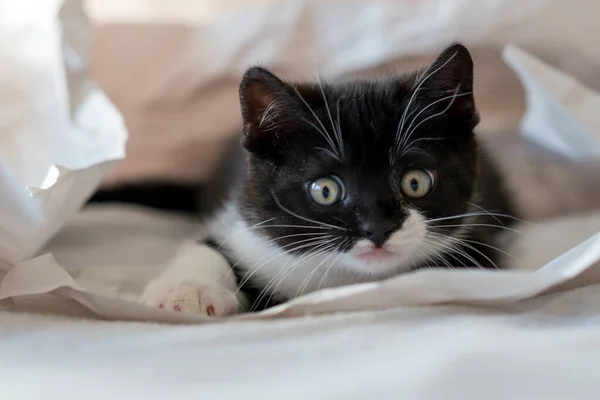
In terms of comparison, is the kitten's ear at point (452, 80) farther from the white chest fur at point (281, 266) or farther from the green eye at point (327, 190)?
the white chest fur at point (281, 266)

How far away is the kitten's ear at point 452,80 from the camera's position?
956 mm

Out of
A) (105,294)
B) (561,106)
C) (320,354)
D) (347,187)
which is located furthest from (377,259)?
(561,106)

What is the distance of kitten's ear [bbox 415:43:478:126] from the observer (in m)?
0.96

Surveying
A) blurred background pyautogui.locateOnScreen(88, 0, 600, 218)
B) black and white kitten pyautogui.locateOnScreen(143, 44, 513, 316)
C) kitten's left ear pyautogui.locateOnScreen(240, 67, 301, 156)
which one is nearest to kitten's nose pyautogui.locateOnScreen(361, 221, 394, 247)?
black and white kitten pyautogui.locateOnScreen(143, 44, 513, 316)

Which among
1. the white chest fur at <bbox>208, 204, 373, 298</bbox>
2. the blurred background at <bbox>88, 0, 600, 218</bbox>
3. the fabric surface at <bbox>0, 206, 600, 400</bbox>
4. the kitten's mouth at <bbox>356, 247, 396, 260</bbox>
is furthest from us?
the blurred background at <bbox>88, 0, 600, 218</bbox>

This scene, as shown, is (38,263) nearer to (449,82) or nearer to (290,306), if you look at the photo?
(290,306)

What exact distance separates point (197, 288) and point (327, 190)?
0.82ft

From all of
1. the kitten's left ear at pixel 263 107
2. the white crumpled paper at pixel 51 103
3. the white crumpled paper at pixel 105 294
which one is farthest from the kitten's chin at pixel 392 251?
the white crumpled paper at pixel 51 103

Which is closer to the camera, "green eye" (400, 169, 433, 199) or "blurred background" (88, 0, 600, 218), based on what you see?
"green eye" (400, 169, 433, 199)

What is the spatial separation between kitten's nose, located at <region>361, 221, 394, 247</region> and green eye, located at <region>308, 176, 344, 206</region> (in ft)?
0.24

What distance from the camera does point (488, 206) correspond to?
51.2 inches

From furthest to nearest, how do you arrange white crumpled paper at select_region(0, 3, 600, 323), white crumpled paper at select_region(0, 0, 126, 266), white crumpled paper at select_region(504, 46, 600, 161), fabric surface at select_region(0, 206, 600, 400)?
white crumpled paper at select_region(504, 46, 600, 161)
white crumpled paper at select_region(0, 0, 126, 266)
white crumpled paper at select_region(0, 3, 600, 323)
fabric surface at select_region(0, 206, 600, 400)

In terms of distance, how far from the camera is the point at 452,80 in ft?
3.26

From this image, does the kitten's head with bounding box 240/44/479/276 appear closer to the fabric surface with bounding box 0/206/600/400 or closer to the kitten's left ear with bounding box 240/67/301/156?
the kitten's left ear with bounding box 240/67/301/156
